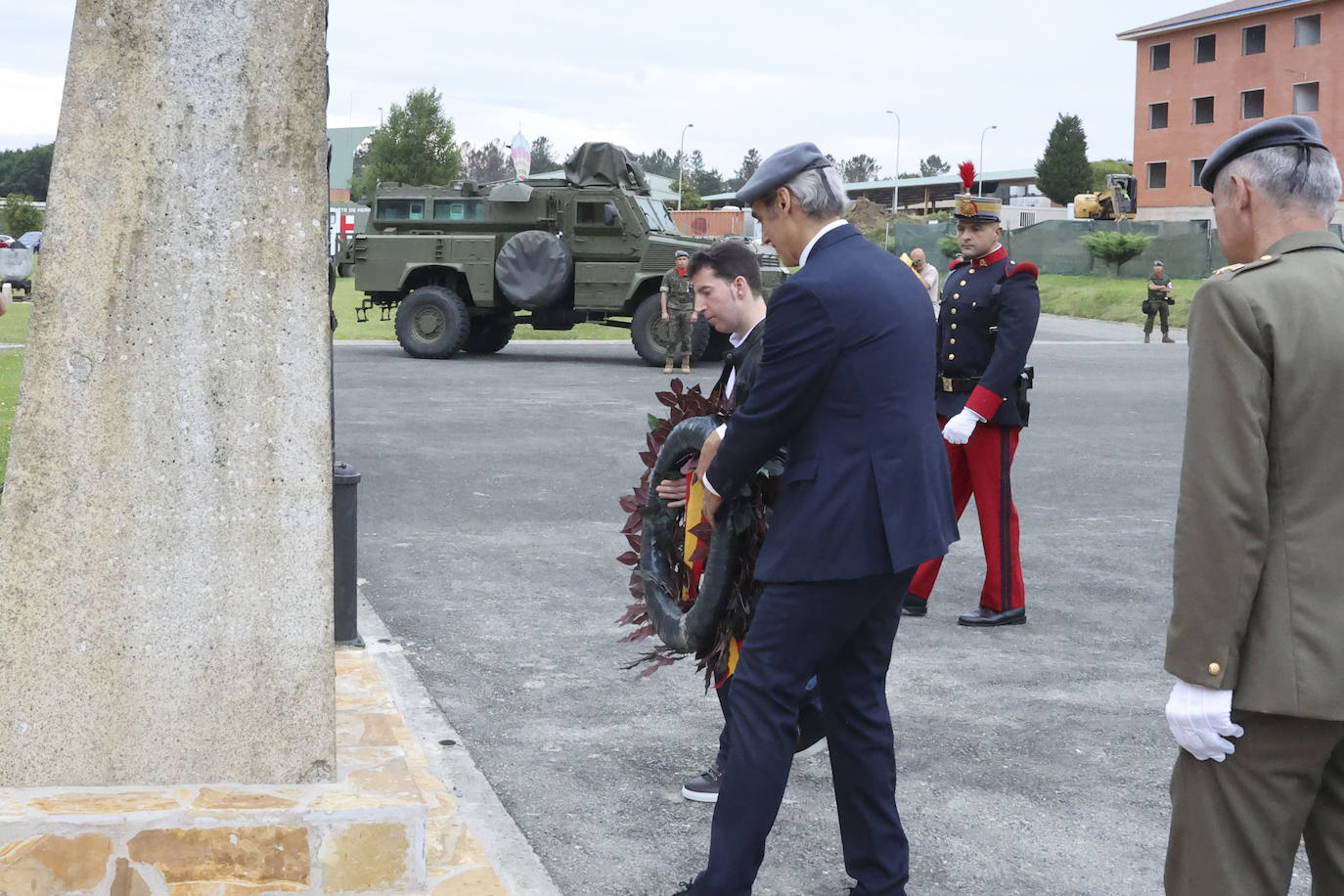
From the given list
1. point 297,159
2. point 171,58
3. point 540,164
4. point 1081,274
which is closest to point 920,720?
point 297,159

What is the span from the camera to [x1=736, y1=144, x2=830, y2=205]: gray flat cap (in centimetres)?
343

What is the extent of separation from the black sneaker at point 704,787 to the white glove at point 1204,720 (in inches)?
83.0

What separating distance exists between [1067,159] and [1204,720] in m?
86.1

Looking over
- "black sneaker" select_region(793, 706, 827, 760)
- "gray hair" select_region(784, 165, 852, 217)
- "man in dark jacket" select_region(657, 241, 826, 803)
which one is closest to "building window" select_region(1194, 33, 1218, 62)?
"man in dark jacket" select_region(657, 241, 826, 803)

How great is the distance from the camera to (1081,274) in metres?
47.2

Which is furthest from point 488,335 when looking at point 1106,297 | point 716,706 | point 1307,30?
point 1307,30

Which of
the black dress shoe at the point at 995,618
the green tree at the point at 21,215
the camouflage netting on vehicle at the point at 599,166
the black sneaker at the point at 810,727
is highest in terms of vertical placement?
the green tree at the point at 21,215

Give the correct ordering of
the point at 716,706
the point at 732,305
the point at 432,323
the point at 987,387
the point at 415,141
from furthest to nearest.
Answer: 1. the point at 415,141
2. the point at 432,323
3. the point at 987,387
4. the point at 716,706
5. the point at 732,305

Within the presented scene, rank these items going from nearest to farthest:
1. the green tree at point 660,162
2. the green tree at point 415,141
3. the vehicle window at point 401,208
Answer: the vehicle window at point 401,208
the green tree at point 415,141
the green tree at point 660,162

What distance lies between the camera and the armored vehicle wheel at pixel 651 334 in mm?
20953

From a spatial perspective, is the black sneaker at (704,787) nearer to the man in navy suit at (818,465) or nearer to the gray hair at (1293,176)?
the man in navy suit at (818,465)

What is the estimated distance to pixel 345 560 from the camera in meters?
6.03

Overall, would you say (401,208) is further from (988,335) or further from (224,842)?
(224,842)

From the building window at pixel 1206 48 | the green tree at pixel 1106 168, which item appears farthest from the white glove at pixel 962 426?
the green tree at pixel 1106 168
